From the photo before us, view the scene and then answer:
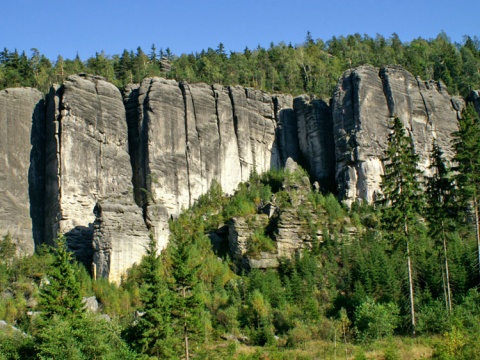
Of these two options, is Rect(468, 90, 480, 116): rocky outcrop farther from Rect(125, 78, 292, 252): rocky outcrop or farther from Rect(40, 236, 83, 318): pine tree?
Rect(40, 236, 83, 318): pine tree

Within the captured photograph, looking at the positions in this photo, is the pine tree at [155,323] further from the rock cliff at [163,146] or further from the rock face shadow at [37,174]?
the rock face shadow at [37,174]

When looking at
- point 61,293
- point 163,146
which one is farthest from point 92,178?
point 61,293

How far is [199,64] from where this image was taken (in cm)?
8906

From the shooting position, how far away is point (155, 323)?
3972 centimetres

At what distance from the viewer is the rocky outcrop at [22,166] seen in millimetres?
59438

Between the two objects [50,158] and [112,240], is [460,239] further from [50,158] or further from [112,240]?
[50,158]

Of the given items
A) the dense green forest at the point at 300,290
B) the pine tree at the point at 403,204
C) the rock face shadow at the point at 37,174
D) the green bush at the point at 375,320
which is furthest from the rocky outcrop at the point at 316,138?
the rock face shadow at the point at 37,174

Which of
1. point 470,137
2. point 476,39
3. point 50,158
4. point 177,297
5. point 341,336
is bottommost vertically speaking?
point 341,336

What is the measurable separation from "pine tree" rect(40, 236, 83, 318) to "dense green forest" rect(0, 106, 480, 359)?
7 cm

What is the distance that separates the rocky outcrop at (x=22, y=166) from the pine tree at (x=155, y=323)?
69.5 ft

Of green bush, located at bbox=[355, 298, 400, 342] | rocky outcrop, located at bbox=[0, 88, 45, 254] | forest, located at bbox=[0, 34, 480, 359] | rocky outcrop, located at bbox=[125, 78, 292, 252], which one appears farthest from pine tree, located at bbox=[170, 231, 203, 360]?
rocky outcrop, located at bbox=[0, 88, 45, 254]

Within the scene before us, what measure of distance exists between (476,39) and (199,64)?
53.3m

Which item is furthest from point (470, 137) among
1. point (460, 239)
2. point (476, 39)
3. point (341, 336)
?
point (476, 39)

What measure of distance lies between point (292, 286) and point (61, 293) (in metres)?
17.1
